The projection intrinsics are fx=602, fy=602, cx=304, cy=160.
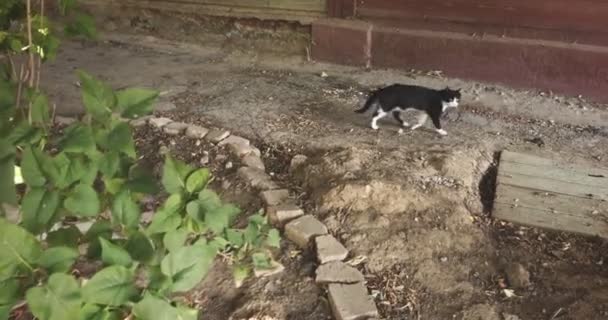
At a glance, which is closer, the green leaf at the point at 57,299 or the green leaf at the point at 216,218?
the green leaf at the point at 57,299

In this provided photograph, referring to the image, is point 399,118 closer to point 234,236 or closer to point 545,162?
point 545,162

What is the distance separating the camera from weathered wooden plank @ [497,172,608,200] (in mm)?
3240

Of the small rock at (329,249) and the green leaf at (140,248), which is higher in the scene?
the green leaf at (140,248)

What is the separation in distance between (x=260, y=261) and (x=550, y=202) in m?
1.59

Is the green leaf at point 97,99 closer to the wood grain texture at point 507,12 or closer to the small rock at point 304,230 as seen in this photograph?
the small rock at point 304,230

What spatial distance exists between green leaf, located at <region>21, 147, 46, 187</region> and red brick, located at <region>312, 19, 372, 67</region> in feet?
12.9

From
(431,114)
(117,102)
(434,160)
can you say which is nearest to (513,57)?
(431,114)

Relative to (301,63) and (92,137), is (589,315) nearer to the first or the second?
(92,137)

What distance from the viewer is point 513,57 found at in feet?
15.6

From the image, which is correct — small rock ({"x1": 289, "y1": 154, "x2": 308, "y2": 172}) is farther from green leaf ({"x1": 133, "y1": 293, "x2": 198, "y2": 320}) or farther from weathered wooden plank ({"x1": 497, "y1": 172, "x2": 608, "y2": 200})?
green leaf ({"x1": 133, "y1": 293, "x2": 198, "y2": 320})

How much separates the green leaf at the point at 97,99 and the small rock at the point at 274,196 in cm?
146

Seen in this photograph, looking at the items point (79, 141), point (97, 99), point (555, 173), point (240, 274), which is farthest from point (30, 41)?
point (555, 173)

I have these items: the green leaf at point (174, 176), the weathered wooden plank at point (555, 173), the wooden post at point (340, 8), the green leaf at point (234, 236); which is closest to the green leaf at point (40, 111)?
the green leaf at point (174, 176)

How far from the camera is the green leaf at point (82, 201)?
168 cm
